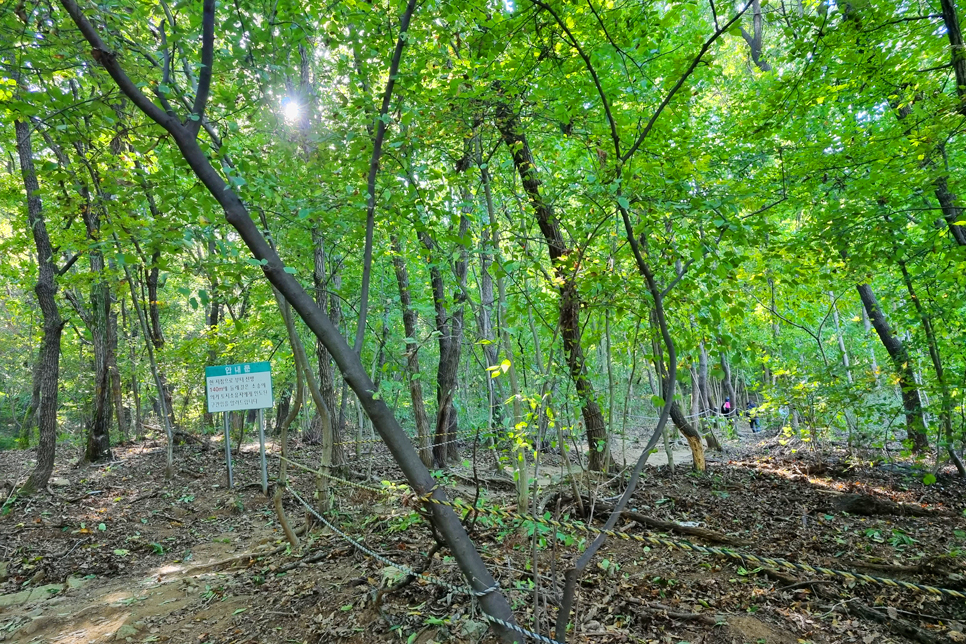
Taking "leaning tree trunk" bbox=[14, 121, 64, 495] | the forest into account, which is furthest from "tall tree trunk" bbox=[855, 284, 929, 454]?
"leaning tree trunk" bbox=[14, 121, 64, 495]

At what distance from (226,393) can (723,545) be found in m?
7.28

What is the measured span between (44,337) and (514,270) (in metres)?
8.74

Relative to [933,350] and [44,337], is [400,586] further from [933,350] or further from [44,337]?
[44,337]

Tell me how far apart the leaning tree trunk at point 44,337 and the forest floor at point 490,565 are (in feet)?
1.68

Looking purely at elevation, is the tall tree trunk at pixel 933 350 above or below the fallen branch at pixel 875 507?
above

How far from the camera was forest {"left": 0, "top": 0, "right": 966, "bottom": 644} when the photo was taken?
2.72 metres

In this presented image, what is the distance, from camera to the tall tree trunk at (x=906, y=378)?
5348 millimetres

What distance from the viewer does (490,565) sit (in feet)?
12.7

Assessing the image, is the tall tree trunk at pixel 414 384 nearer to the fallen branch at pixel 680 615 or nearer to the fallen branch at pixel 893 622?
the fallen branch at pixel 680 615

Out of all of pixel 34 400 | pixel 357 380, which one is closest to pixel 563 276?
pixel 357 380

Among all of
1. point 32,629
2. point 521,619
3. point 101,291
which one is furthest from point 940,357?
point 101,291

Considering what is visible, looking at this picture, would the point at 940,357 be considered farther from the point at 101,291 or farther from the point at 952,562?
the point at 101,291

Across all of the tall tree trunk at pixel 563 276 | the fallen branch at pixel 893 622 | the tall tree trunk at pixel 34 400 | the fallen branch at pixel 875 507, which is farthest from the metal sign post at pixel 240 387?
the fallen branch at pixel 875 507

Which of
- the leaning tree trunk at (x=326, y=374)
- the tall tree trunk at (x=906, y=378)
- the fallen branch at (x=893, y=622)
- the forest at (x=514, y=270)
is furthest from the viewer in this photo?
the leaning tree trunk at (x=326, y=374)
